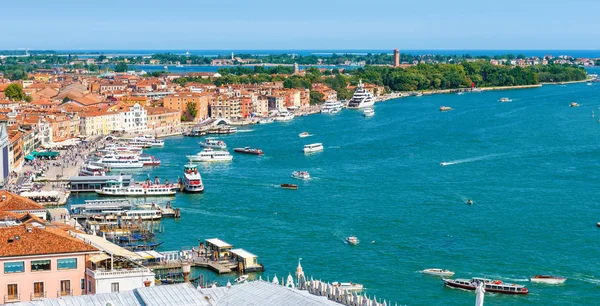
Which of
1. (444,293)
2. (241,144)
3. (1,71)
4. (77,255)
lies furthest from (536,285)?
(1,71)

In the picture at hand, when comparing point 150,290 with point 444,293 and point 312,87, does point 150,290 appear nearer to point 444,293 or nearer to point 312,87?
point 444,293

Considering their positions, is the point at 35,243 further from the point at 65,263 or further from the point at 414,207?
the point at 414,207

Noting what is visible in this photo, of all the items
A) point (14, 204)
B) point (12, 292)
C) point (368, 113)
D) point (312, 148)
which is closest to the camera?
point (12, 292)

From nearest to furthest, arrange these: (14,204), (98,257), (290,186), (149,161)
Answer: (98,257)
(14,204)
(290,186)
(149,161)

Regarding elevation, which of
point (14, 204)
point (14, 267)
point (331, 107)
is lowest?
point (331, 107)

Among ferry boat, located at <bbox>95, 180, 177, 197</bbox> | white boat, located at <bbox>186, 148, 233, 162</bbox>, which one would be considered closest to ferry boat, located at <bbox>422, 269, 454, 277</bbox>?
ferry boat, located at <bbox>95, 180, 177, 197</bbox>

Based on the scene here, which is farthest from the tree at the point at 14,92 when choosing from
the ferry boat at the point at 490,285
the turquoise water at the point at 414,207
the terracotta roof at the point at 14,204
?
the ferry boat at the point at 490,285

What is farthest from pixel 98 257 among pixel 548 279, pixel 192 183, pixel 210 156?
pixel 210 156
